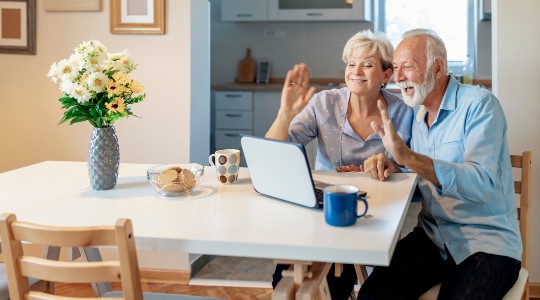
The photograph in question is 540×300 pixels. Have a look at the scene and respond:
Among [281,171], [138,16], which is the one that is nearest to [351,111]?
[281,171]

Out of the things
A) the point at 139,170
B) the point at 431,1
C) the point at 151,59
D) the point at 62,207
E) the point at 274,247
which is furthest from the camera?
the point at 431,1

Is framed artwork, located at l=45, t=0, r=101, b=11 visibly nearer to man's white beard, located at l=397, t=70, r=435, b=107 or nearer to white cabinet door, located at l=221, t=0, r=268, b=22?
→ man's white beard, located at l=397, t=70, r=435, b=107

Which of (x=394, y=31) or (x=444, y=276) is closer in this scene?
(x=444, y=276)

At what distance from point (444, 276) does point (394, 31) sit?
4328mm

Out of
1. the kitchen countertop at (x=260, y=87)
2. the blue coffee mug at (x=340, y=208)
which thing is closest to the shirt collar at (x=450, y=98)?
the blue coffee mug at (x=340, y=208)

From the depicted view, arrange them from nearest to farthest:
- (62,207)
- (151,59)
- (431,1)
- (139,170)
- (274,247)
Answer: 1. (274,247)
2. (62,207)
3. (139,170)
4. (151,59)
5. (431,1)

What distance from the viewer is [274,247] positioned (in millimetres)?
1688

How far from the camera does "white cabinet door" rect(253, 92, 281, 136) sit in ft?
19.5

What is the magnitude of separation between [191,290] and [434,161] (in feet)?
6.12

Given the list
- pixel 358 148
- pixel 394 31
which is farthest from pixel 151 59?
pixel 394 31

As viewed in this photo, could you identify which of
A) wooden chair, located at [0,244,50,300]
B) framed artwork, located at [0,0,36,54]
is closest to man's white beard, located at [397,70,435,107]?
wooden chair, located at [0,244,50,300]

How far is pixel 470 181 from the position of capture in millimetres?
2174

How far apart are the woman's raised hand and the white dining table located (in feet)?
0.92

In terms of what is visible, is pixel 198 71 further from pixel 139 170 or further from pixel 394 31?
pixel 394 31
